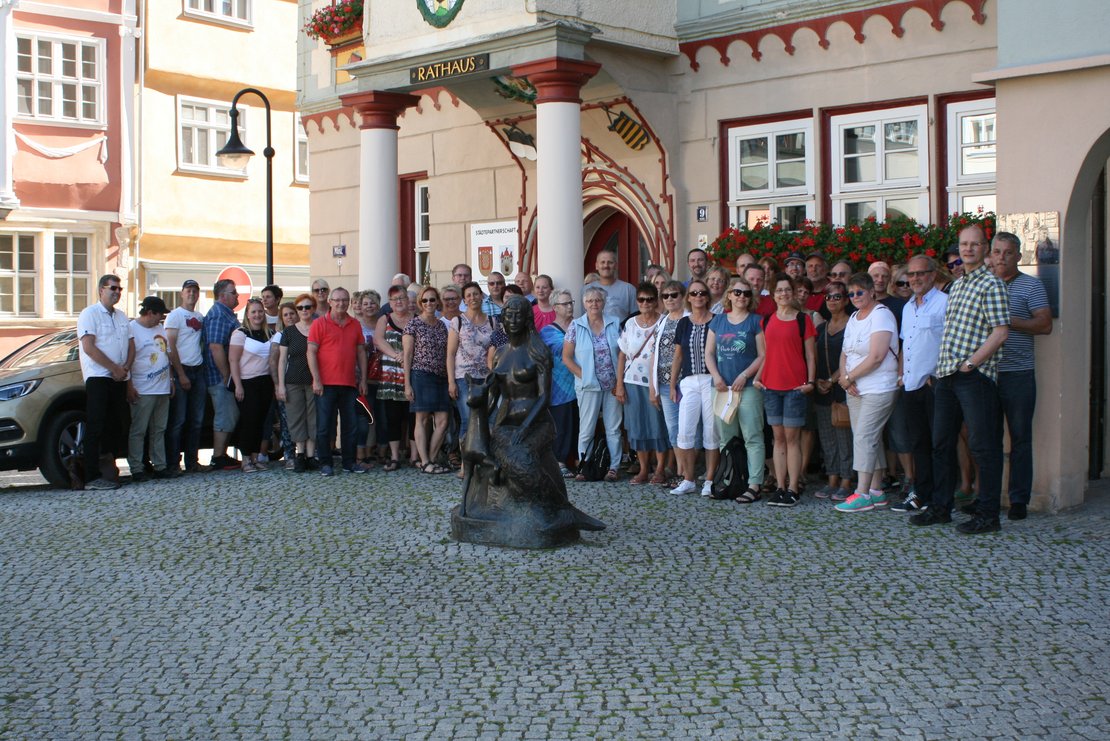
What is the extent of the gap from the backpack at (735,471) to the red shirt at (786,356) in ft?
2.07

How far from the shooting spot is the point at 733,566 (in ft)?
26.7

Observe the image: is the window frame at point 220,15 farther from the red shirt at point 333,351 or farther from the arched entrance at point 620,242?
the red shirt at point 333,351

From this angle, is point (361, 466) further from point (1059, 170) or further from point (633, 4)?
point (1059, 170)

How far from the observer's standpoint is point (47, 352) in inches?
507

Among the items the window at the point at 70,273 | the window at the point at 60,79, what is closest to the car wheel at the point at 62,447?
the window at the point at 70,273

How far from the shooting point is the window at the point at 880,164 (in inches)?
535

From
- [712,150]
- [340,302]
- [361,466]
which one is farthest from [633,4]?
[361,466]

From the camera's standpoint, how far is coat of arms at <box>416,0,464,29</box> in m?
15.1

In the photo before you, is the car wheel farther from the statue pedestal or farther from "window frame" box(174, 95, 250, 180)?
"window frame" box(174, 95, 250, 180)

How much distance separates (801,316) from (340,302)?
4.79 m

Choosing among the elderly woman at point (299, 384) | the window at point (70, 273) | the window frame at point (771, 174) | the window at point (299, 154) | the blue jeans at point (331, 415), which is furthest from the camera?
the window at point (299, 154)

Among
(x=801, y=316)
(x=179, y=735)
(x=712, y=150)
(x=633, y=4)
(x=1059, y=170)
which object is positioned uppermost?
(x=633, y=4)

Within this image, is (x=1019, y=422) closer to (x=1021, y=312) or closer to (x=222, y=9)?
(x=1021, y=312)

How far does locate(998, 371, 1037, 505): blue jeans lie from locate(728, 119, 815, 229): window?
5249 mm
